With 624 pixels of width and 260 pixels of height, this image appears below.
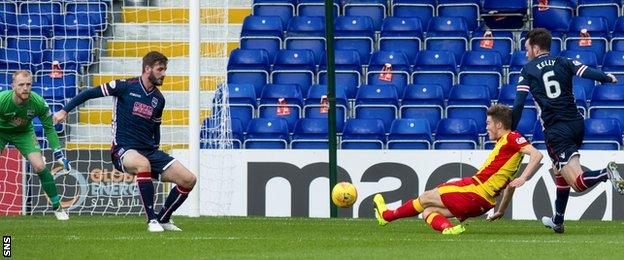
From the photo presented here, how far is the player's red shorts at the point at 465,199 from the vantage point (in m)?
12.4

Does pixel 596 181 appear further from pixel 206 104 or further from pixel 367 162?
pixel 206 104

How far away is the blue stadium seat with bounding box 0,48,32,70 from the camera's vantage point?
2138 centimetres

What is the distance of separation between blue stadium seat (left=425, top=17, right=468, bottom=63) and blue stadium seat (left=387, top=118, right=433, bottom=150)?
2.12 metres

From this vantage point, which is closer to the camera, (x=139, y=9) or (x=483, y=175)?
(x=483, y=175)

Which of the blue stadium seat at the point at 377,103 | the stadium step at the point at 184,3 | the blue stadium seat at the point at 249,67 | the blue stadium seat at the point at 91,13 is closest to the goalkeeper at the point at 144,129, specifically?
the blue stadium seat at the point at 377,103

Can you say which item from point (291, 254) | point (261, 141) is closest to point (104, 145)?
point (261, 141)

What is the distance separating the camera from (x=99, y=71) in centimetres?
2164

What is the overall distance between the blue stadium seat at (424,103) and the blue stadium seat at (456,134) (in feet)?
1.72

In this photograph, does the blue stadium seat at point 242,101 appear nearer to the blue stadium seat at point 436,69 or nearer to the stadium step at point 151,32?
the stadium step at point 151,32

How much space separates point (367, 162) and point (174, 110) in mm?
4102

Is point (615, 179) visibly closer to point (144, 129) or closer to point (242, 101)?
point (144, 129)

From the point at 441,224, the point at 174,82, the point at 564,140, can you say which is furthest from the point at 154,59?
the point at 174,82

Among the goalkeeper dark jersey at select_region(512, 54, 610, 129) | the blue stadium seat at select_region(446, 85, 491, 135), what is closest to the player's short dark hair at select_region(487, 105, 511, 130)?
the goalkeeper dark jersey at select_region(512, 54, 610, 129)

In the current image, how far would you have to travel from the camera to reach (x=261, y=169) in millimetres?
17875
